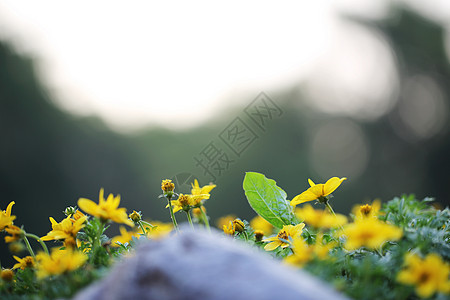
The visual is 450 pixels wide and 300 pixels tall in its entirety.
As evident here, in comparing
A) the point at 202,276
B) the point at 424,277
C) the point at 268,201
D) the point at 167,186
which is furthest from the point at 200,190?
the point at 424,277

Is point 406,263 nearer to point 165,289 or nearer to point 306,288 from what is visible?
point 306,288

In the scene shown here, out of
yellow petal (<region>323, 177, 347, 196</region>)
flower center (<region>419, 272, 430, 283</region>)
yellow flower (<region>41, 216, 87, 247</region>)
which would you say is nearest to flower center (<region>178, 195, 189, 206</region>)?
yellow flower (<region>41, 216, 87, 247</region>)

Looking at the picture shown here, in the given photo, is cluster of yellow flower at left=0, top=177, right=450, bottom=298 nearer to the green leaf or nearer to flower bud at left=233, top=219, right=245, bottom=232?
flower bud at left=233, top=219, right=245, bottom=232

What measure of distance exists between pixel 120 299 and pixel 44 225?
408 inches

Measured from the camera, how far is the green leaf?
5.58ft

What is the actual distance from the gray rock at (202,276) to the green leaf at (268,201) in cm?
79

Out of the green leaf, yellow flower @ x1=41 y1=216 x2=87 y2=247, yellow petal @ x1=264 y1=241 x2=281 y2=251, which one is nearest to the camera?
yellow flower @ x1=41 y1=216 x2=87 y2=247

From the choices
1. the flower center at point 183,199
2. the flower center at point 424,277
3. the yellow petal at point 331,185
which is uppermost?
A: the flower center at point 183,199

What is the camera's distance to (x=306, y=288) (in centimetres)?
78

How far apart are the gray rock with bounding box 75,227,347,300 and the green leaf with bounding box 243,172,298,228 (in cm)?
79

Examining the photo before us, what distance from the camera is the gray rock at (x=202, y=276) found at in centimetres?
78

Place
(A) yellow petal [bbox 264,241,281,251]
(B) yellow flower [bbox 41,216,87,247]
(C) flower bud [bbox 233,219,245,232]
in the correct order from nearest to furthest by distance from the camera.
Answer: (B) yellow flower [bbox 41,216,87,247]
(A) yellow petal [bbox 264,241,281,251]
(C) flower bud [bbox 233,219,245,232]

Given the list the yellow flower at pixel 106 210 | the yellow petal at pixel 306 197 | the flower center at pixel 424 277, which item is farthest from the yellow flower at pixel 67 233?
the flower center at pixel 424 277

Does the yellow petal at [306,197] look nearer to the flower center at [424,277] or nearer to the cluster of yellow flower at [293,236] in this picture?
the cluster of yellow flower at [293,236]
